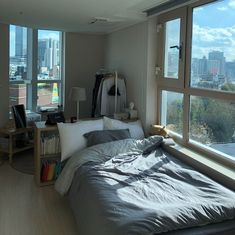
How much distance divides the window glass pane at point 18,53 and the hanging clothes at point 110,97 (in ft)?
5.46

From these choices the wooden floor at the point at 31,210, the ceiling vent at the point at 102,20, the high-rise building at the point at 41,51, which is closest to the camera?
the wooden floor at the point at 31,210

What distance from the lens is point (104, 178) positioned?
8.88 ft

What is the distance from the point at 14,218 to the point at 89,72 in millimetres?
3340

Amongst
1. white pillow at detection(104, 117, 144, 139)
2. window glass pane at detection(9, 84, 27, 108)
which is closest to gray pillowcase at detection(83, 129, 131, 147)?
white pillow at detection(104, 117, 144, 139)

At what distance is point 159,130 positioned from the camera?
12.6 ft

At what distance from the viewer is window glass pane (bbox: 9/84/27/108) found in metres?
5.32

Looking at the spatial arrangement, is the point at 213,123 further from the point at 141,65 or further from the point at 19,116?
the point at 19,116

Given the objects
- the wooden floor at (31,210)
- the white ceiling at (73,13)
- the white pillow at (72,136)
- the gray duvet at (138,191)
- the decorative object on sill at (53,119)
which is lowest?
the wooden floor at (31,210)

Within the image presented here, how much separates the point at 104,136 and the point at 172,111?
928mm

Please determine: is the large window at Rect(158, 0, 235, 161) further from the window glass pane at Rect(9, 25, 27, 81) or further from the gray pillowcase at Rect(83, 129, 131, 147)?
the window glass pane at Rect(9, 25, 27, 81)

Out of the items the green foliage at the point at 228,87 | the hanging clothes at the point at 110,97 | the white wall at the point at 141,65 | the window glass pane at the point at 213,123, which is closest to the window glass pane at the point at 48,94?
the hanging clothes at the point at 110,97

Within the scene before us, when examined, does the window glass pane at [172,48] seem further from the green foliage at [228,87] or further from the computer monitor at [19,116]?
the computer monitor at [19,116]

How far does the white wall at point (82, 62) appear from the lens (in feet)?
18.3

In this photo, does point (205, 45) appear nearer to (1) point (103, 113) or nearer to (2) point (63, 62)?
(1) point (103, 113)
